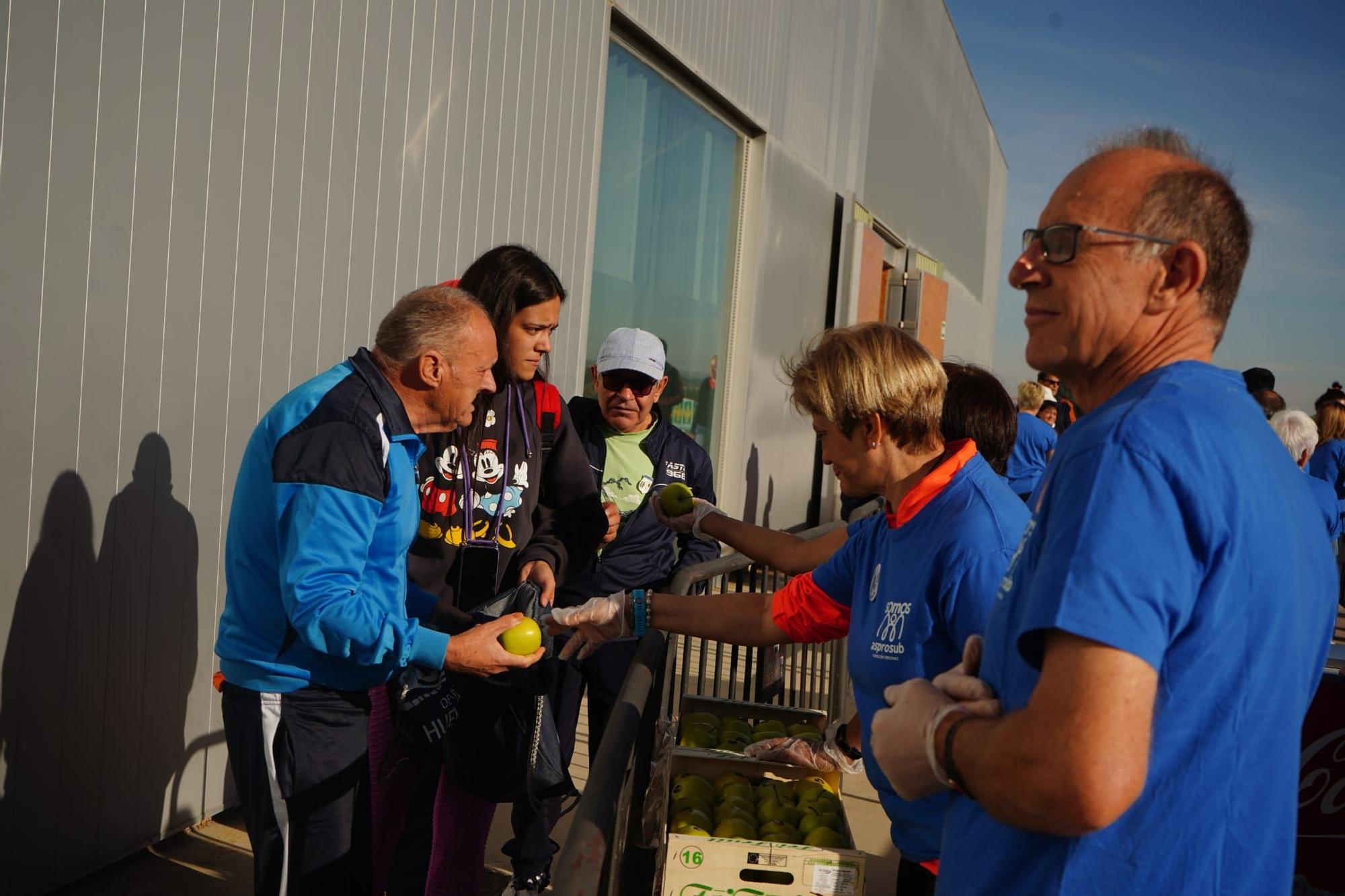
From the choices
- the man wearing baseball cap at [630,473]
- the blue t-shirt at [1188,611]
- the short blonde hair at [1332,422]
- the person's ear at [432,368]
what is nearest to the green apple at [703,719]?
the man wearing baseball cap at [630,473]

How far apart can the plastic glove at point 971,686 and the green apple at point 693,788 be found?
5.70 feet

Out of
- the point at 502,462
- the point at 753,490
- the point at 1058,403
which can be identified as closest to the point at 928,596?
the point at 502,462

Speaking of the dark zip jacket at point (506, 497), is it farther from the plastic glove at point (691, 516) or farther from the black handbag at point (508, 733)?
the plastic glove at point (691, 516)

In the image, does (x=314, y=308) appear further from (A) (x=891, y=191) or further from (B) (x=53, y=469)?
(A) (x=891, y=191)

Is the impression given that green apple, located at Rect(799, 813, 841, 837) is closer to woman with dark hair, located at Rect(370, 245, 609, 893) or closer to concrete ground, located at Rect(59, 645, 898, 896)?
concrete ground, located at Rect(59, 645, 898, 896)

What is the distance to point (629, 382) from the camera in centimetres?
448

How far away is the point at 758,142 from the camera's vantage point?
10117mm

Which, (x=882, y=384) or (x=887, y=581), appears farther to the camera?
(x=882, y=384)

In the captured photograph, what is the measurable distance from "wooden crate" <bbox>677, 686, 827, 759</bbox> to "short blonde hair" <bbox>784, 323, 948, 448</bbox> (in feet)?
5.21

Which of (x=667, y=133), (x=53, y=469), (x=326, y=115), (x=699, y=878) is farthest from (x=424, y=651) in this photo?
(x=667, y=133)

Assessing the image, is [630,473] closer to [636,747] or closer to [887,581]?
[636,747]

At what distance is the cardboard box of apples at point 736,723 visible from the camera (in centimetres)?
362

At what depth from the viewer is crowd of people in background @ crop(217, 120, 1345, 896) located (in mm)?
1218

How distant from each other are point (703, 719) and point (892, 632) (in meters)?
1.70
